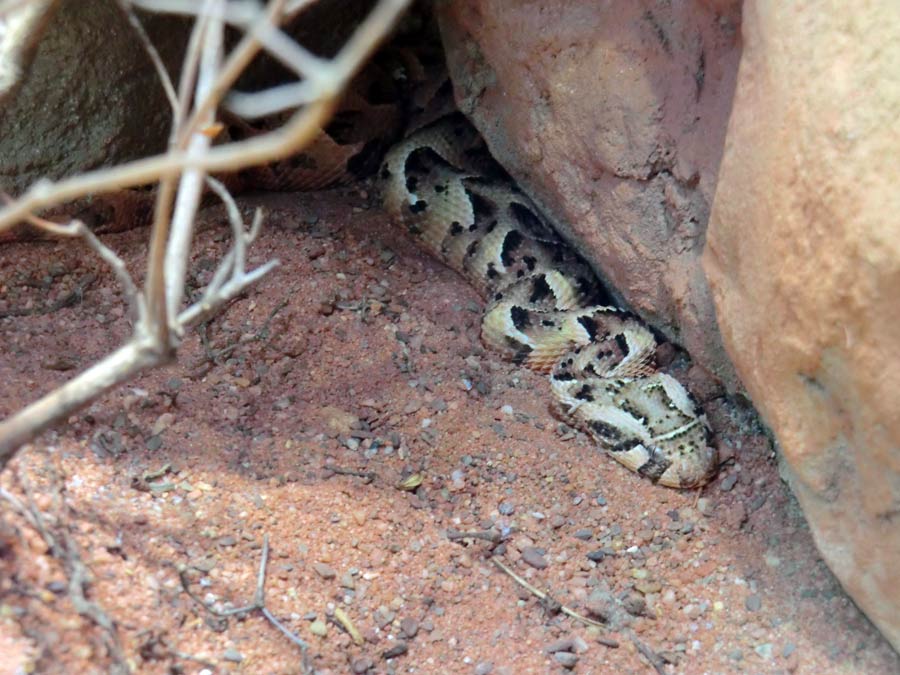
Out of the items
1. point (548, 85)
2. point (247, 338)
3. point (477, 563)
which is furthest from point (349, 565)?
point (548, 85)

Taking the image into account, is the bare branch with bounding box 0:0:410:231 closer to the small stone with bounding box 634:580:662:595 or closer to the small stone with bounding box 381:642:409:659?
the small stone with bounding box 381:642:409:659

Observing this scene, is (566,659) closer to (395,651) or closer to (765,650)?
(395,651)

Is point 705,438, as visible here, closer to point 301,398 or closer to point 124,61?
point 301,398

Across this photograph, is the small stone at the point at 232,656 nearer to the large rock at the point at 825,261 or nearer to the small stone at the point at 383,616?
the small stone at the point at 383,616

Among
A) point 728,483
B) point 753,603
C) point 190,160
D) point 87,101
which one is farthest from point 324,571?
point 87,101

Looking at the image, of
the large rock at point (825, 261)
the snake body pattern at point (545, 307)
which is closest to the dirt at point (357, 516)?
the snake body pattern at point (545, 307)

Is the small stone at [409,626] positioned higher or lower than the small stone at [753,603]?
lower
